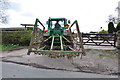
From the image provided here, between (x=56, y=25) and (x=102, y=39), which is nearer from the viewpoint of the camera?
(x=56, y=25)

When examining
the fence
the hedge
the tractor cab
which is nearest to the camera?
the tractor cab

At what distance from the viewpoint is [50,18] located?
8.95 metres

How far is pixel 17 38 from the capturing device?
47.5 ft

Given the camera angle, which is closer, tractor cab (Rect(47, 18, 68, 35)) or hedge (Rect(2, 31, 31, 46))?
tractor cab (Rect(47, 18, 68, 35))

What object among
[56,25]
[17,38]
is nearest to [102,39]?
[56,25]

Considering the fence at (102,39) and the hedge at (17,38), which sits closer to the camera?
the fence at (102,39)

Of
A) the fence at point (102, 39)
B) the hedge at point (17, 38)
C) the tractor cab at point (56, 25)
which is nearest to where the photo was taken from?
the tractor cab at point (56, 25)

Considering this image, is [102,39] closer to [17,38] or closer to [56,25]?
[56,25]

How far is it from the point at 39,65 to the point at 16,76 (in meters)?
1.72

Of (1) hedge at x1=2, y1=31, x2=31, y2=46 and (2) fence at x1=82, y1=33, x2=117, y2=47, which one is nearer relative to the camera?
(2) fence at x1=82, y1=33, x2=117, y2=47

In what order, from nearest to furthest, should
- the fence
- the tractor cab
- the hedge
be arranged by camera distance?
the tractor cab, the fence, the hedge

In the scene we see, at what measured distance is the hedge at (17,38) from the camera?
14.0 metres

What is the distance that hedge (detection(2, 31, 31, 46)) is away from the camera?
1402cm

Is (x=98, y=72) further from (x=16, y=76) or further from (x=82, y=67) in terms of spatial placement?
(x=16, y=76)
